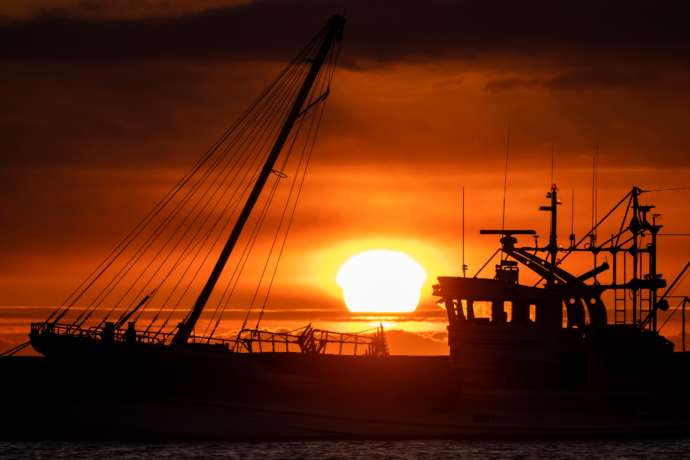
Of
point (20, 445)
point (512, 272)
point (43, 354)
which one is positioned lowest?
point (20, 445)

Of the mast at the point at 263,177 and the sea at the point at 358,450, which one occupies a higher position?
the mast at the point at 263,177

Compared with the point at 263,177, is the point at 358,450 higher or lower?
lower

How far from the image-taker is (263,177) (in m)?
69.8

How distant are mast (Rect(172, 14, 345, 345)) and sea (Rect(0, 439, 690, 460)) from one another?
22.3 ft

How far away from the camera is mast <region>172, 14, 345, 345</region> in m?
67.6

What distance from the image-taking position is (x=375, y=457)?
2404 inches

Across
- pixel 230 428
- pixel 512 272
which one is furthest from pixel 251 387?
Result: pixel 512 272

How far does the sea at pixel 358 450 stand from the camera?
203 ft

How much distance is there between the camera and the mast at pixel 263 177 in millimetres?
67562

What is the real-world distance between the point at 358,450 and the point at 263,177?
16.4 meters

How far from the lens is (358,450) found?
63875 mm

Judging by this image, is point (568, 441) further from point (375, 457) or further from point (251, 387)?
point (251, 387)

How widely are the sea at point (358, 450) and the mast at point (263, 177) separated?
267 inches

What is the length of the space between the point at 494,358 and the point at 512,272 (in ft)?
16.7
